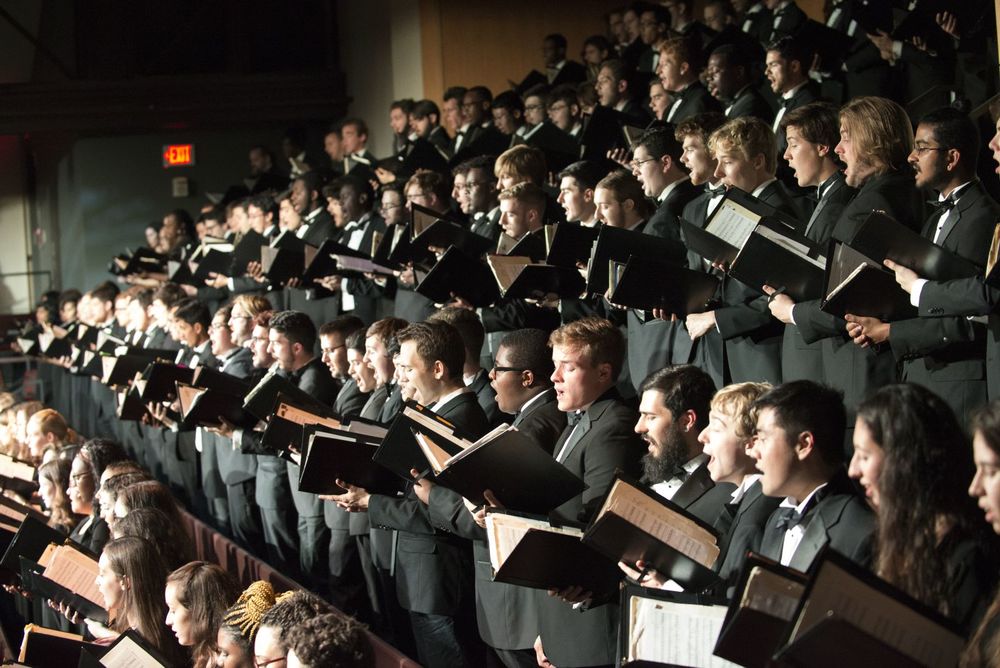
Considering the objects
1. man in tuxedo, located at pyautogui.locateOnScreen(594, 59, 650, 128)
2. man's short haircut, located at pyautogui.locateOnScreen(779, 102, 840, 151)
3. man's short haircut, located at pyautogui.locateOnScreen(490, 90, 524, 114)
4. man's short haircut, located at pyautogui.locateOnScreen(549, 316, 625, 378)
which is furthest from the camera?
man's short haircut, located at pyautogui.locateOnScreen(490, 90, 524, 114)

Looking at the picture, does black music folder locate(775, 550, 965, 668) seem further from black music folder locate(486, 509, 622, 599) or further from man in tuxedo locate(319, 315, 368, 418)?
man in tuxedo locate(319, 315, 368, 418)

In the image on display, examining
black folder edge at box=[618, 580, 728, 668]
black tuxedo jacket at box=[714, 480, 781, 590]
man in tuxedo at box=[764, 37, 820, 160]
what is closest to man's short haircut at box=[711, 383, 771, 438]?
black tuxedo jacket at box=[714, 480, 781, 590]

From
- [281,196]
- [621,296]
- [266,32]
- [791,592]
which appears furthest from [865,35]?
[266,32]

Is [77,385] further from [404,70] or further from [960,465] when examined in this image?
[960,465]

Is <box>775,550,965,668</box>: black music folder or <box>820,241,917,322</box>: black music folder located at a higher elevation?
<box>820,241,917,322</box>: black music folder

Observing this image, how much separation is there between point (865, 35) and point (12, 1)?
34.0 feet

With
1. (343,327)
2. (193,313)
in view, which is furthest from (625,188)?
(193,313)

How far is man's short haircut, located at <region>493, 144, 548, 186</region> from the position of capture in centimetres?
625

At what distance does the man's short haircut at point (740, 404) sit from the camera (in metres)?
3.14

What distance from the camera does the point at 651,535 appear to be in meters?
2.80

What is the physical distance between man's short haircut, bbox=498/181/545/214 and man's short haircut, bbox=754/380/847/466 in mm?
3060

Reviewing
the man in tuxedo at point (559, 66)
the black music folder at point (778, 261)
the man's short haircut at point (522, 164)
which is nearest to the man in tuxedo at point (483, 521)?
the black music folder at point (778, 261)

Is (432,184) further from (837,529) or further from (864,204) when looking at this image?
(837,529)

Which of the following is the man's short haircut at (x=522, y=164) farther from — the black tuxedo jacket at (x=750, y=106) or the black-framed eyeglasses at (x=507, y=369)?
the black-framed eyeglasses at (x=507, y=369)
